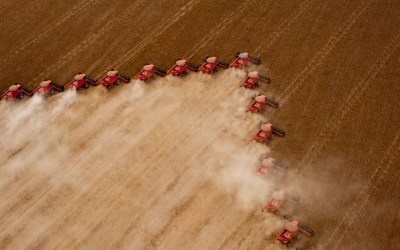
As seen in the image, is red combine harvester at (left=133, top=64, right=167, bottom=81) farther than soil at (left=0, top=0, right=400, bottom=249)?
Yes

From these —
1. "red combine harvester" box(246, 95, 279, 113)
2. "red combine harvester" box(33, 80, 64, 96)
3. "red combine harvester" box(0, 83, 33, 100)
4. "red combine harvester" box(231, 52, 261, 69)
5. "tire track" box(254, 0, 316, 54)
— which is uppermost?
"tire track" box(254, 0, 316, 54)

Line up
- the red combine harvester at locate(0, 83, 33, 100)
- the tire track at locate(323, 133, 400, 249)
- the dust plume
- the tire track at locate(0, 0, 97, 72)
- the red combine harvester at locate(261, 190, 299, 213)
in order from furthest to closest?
the tire track at locate(0, 0, 97, 72)
the red combine harvester at locate(0, 83, 33, 100)
the dust plume
the red combine harvester at locate(261, 190, 299, 213)
the tire track at locate(323, 133, 400, 249)

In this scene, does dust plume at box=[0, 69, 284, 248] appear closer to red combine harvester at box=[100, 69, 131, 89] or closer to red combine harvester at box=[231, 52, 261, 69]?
red combine harvester at box=[100, 69, 131, 89]

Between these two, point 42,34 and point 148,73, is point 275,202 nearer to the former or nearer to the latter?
point 148,73

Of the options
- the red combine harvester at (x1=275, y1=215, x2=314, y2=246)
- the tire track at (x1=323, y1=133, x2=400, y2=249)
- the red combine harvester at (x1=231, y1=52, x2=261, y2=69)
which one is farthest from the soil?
the red combine harvester at (x1=231, y1=52, x2=261, y2=69)

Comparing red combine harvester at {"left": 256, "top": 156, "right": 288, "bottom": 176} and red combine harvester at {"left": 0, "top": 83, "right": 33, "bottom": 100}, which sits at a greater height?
red combine harvester at {"left": 256, "top": 156, "right": 288, "bottom": 176}

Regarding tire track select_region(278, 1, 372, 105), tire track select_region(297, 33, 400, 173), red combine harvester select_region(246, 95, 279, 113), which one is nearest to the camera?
tire track select_region(297, 33, 400, 173)
